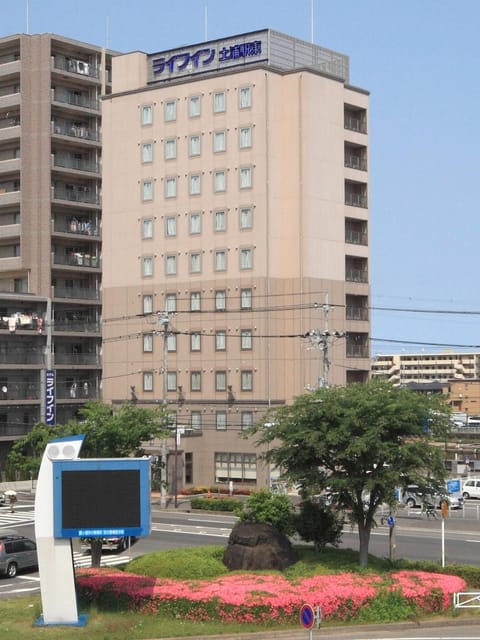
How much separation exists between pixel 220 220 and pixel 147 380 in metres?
14.6

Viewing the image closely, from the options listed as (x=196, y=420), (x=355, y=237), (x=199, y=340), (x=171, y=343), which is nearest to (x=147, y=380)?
(x=171, y=343)

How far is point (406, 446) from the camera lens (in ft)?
131

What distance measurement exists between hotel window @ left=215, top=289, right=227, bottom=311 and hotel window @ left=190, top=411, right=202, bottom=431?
27.7 feet

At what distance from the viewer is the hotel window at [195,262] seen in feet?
293

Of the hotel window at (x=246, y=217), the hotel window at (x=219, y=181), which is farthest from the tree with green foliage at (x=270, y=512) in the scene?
the hotel window at (x=219, y=181)

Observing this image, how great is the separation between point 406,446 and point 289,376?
1837 inches

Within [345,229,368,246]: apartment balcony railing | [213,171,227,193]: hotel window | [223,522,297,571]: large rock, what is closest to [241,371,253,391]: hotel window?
[345,229,368,246]: apartment balcony railing

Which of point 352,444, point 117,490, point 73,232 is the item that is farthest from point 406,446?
point 73,232

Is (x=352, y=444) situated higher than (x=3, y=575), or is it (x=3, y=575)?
(x=352, y=444)

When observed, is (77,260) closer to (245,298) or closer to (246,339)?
(245,298)

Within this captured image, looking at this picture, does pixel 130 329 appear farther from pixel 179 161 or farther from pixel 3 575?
pixel 3 575

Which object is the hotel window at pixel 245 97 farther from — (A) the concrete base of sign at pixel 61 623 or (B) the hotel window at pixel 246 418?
(A) the concrete base of sign at pixel 61 623

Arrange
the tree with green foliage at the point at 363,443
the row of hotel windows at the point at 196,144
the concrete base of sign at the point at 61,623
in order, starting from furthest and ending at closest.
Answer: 1. the row of hotel windows at the point at 196,144
2. the tree with green foliage at the point at 363,443
3. the concrete base of sign at the point at 61,623

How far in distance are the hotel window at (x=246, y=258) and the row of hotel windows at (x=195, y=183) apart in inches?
195
